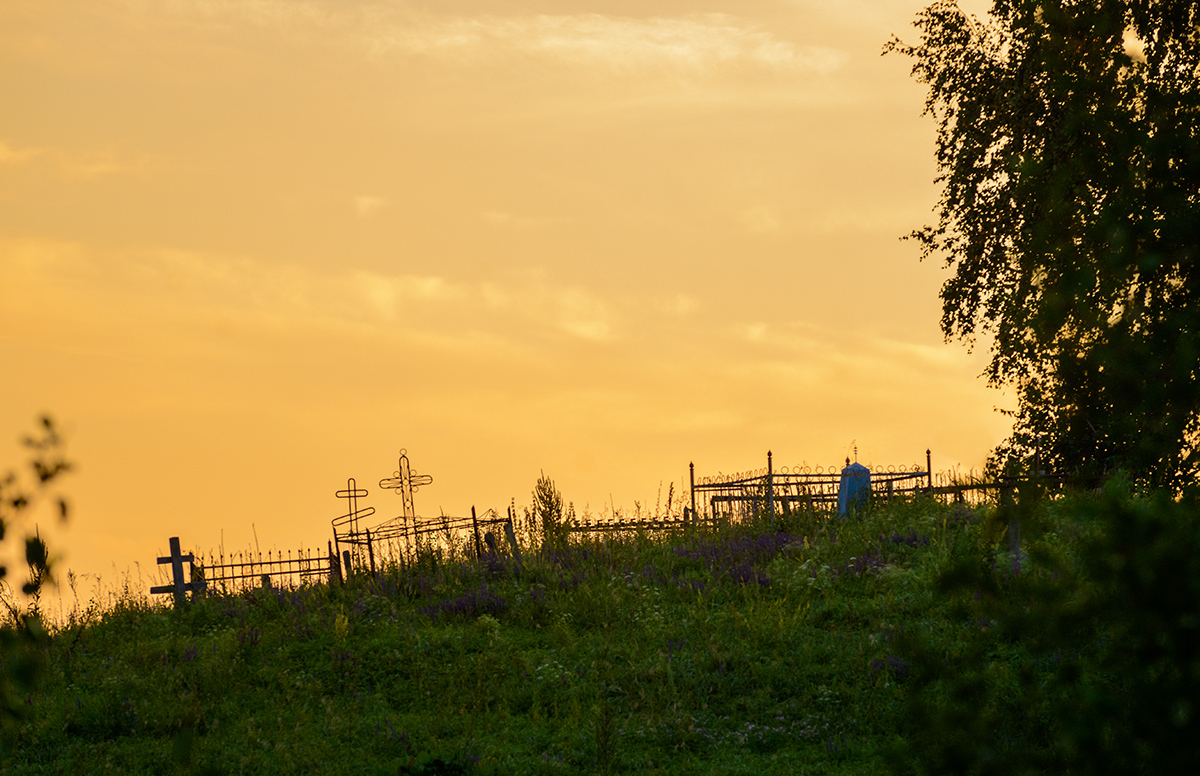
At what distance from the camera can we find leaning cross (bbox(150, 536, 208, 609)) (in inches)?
754

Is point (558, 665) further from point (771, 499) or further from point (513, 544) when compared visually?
point (771, 499)

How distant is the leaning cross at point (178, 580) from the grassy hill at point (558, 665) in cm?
50

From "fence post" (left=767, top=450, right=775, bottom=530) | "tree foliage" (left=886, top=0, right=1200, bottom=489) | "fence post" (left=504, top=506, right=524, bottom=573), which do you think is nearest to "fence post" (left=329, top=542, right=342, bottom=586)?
"fence post" (left=504, top=506, right=524, bottom=573)

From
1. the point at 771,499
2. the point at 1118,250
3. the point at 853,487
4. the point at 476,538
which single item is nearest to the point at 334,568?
the point at 476,538

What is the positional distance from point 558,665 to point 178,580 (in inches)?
401

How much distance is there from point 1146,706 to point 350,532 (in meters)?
18.9

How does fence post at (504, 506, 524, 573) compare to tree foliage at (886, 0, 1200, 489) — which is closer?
tree foliage at (886, 0, 1200, 489)

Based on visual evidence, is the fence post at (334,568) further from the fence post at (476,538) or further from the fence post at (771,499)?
the fence post at (771,499)

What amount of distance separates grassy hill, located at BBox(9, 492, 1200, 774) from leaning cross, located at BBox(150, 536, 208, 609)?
1.65 ft

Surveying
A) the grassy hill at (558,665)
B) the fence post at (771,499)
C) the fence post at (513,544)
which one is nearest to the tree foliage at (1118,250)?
the grassy hill at (558,665)

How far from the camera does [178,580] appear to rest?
1934cm

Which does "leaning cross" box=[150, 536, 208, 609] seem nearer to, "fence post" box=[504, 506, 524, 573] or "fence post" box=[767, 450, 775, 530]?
"fence post" box=[504, 506, 524, 573]

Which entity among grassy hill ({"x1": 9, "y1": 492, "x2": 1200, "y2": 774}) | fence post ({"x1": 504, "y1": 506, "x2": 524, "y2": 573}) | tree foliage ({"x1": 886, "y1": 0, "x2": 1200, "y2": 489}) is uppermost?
tree foliage ({"x1": 886, "y1": 0, "x2": 1200, "y2": 489})

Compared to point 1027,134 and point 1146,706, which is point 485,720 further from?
point 1027,134
